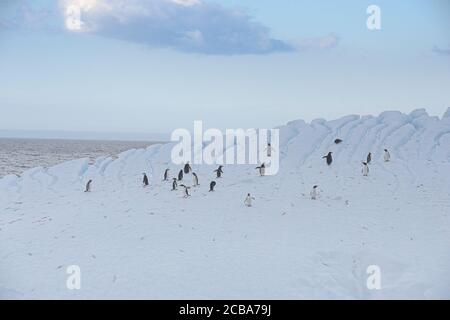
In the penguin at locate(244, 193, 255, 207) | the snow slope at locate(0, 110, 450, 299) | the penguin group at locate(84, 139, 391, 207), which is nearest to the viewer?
the snow slope at locate(0, 110, 450, 299)

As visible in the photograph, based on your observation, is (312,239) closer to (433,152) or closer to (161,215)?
(161,215)

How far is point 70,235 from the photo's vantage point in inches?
802

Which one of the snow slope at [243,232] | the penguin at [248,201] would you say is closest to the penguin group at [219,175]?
the penguin at [248,201]

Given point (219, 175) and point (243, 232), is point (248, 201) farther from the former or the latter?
point (219, 175)

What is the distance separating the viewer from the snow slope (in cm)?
1500

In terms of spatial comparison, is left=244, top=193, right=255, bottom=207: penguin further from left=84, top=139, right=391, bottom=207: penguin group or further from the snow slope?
the snow slope

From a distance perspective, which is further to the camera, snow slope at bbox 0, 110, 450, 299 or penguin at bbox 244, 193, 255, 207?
penguin at bbox 244, 193, 255, 207

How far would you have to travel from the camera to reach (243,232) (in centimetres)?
2005

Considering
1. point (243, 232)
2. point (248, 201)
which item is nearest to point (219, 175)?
point (248, 201)

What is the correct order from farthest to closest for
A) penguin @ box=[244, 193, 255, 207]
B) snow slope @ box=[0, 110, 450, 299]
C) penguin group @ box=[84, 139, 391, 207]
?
penguin group @ box=[84, 139, 391, 207] → penguin @ box=[244, 193, 255, 207] → snow slope @ box=[0, 110, 450, 299]

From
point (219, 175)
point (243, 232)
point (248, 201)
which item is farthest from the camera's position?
point (219, 175)

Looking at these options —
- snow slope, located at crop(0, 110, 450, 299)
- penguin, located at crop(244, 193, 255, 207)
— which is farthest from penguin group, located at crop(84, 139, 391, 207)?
snow slope, located at crop(0, 110, 450, 299)
